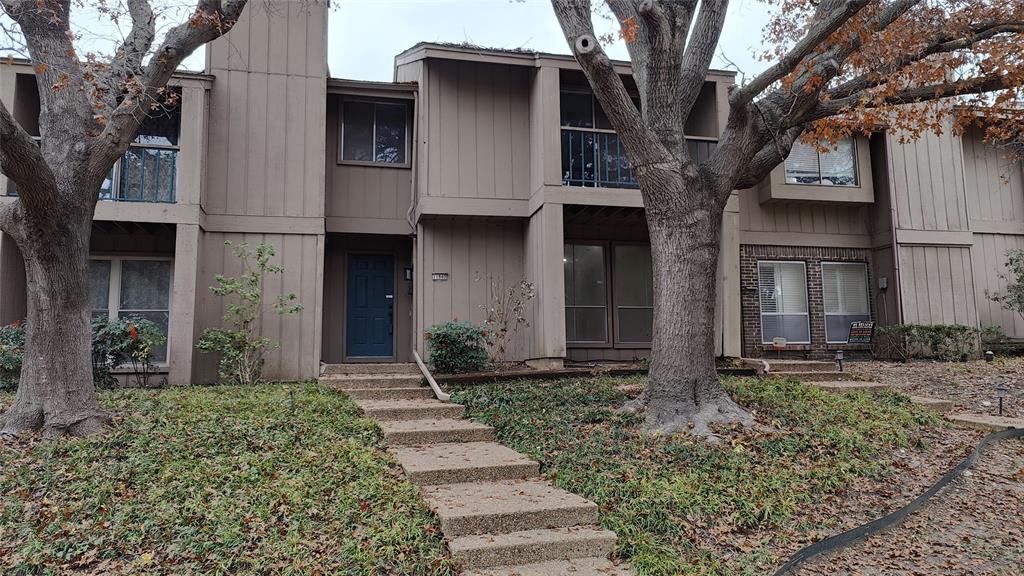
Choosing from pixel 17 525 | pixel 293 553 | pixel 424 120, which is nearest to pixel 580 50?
pixel 424 120

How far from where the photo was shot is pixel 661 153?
262 inches

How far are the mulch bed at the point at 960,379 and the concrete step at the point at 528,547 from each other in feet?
21.2

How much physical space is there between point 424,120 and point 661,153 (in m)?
4.94

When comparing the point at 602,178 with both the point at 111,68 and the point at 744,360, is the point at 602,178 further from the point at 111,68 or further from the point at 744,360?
the point at 111,68

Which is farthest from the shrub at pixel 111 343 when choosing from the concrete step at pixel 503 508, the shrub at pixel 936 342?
the shrub at pixel 936 342

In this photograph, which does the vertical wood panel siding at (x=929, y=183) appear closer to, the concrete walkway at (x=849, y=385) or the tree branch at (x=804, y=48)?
the concrete walkway at (x=849, y=385)

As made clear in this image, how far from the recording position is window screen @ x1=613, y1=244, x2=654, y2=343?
37.5 ft

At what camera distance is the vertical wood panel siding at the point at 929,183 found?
12297 mm

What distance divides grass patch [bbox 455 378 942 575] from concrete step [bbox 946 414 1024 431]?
1.18 feet

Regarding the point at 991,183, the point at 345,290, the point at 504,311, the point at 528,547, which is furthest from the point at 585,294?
the point at 991,183

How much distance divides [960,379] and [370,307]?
9795mm

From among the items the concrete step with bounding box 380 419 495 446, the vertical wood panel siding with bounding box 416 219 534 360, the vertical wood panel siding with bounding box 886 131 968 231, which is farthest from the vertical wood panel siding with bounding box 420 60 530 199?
the vertical wood panel siding with bounding box 886 131 968 231

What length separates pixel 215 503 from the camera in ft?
13.7

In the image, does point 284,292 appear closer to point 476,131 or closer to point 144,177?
point 144,177
